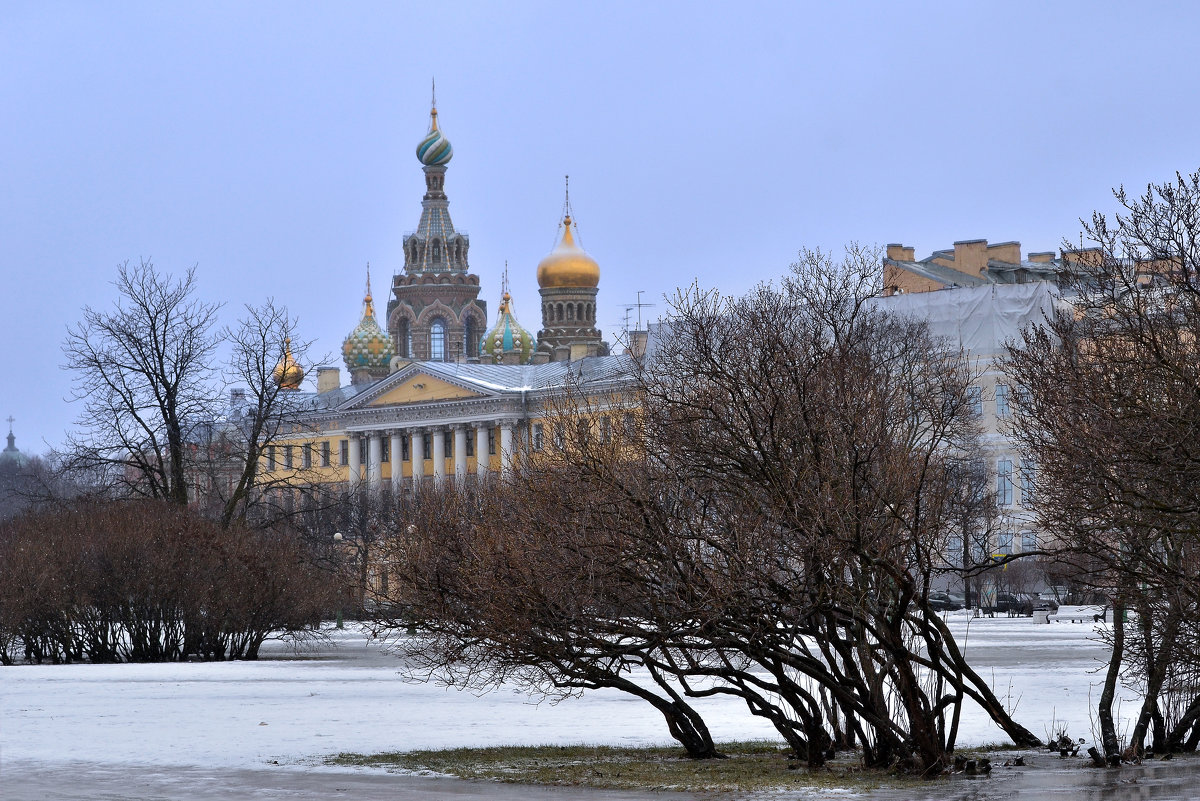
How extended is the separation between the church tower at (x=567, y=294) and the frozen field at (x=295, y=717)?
315 feet

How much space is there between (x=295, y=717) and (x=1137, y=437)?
11.0 m

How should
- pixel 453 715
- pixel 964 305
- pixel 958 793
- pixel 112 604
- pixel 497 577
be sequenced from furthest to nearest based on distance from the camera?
pixel 964 305, pixel 112 604, pixel 453 715, pixel 497 577, pixel 958 793

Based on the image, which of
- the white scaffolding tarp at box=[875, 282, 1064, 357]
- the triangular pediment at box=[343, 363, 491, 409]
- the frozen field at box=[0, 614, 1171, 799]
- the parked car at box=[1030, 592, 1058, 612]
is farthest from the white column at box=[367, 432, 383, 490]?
the frozen field at box=[0, 614, 1171, 799]

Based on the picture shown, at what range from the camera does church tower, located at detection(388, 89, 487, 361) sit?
488 feet

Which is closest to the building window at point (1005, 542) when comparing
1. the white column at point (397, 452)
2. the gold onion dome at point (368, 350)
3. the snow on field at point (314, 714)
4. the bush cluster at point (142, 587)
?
the bush cluster at point (142, 587)

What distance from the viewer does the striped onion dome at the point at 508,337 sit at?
13462cm

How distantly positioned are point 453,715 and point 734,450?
814 cm

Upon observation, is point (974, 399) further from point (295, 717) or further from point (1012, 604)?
point (295, 717)

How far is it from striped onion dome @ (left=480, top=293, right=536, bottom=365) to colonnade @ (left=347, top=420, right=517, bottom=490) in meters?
25.7

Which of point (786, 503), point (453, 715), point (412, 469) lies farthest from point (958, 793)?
point (412, 469)

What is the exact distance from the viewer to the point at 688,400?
1702cm

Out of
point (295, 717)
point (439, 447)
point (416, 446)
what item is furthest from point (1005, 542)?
point (295, 717)

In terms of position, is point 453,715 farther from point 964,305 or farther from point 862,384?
point 964,305

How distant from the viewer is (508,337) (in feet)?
454
